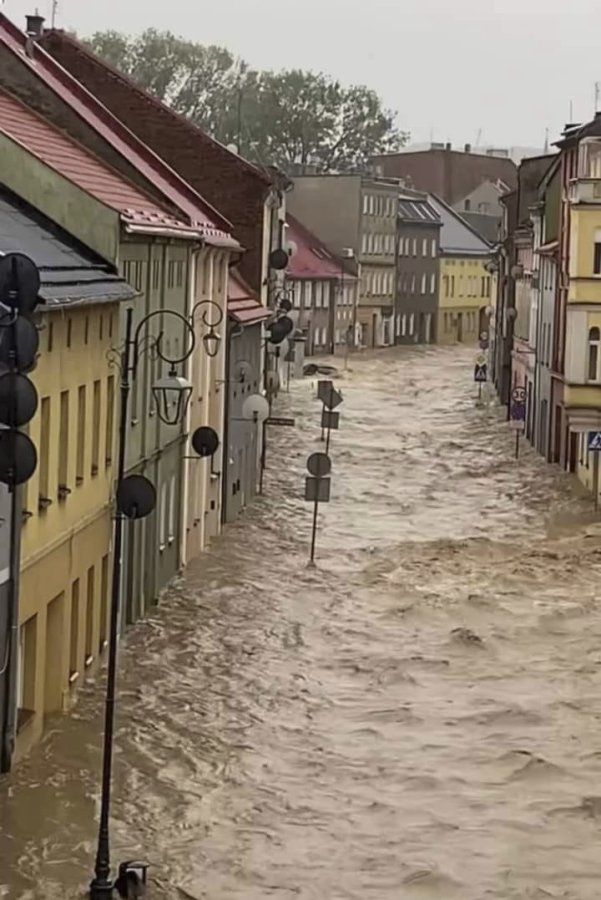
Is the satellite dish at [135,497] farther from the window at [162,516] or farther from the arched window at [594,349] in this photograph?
the arched window at [594,349]

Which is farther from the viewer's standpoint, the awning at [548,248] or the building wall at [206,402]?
the awning at [548,248]

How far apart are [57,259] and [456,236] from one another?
100m

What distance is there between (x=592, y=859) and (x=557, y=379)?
→ 33057 mm

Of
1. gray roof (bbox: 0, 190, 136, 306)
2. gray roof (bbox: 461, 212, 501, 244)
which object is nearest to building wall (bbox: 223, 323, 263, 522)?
gray roof (bbox: 0, 190, 136, 306)

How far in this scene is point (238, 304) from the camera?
38906mm

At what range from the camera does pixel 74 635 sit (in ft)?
71.8

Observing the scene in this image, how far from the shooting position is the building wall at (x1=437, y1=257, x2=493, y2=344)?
386 feet

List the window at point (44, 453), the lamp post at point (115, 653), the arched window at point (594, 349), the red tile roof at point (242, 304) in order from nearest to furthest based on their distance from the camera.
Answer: the lamp post at point (115, 653), the window at point (44, 453), the red tile roof at point (242, 304), the arched window at point (594, 349)

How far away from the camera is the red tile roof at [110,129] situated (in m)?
29.7

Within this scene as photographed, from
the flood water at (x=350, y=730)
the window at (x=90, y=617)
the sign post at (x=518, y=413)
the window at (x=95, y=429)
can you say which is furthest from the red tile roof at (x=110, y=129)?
the sign post at (x=518, y=413)

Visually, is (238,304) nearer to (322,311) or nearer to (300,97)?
(322,311)

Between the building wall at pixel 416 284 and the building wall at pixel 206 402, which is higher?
the building wall at pixel 416 284

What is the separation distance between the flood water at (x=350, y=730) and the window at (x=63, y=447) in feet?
8.63

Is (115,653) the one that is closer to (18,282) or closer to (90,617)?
(18,282)
